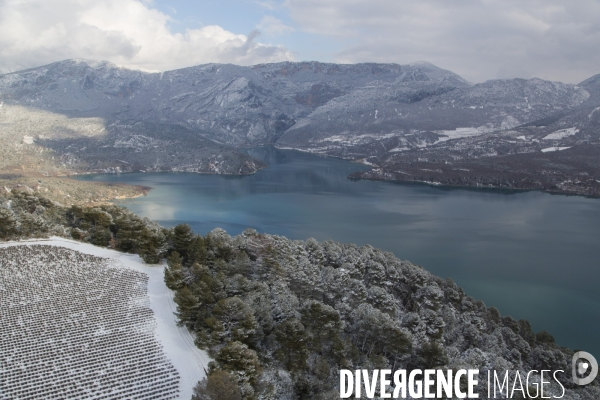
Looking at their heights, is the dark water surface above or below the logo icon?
above

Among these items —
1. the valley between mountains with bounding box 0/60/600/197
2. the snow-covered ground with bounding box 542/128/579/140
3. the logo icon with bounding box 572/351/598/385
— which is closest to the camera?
the logo icon with bounding box 572/351/598/385

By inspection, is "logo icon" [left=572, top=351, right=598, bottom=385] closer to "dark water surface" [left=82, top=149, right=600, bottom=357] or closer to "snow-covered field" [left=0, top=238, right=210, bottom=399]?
"dark water surface" [left=82, top=149, right=600, bottom=357]

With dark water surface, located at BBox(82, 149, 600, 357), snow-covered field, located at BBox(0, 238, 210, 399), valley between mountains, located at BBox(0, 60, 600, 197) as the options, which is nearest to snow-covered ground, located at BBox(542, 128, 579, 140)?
valley between mountains, located at BBox(0, 60, 600, 197)

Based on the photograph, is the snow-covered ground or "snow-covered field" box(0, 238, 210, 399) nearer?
"snow-covered field" box(0, 238, 210, 399)

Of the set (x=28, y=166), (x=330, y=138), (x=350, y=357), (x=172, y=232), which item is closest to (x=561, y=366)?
(x=350, y=357)

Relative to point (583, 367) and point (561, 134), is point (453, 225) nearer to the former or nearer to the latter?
point (583, 367)

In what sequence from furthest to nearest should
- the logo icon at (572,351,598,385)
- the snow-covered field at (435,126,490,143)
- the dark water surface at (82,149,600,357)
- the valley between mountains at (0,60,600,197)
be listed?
1. the snow-covered field at (435,126,490,143)
2. the valley between mountains at (0,60,600,197)
3. the dark water surface at (82,149,600,357)
4. the logo icon at (572,351,598,385)

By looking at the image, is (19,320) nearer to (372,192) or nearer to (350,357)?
(350,357)

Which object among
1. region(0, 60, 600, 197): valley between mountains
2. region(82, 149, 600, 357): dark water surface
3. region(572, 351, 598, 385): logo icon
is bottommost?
region(572, 351, 598, 385): logo icon
